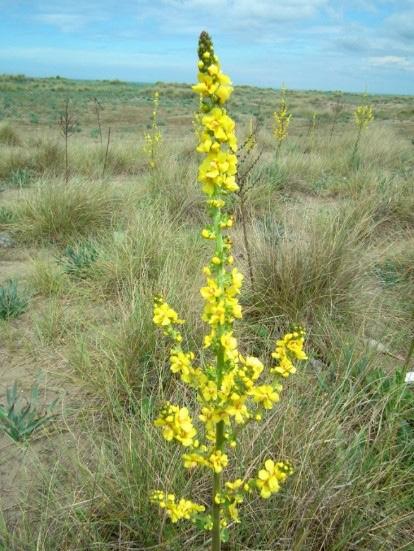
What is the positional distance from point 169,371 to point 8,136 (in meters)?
10.3

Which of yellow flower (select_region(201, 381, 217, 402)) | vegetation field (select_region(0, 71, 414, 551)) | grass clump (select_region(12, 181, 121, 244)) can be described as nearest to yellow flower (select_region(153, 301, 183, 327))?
yellow flower (select_region(201, 381, 217, 402))

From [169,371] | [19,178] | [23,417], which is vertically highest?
[19,178]

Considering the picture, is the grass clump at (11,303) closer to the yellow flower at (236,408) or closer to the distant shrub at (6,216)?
the distant shrub at (6,216)

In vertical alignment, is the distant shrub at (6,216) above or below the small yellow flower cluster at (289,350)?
below

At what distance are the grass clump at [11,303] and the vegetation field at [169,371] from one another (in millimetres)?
21

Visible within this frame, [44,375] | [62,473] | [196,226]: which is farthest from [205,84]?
[196,226]

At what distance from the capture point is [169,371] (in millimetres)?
2656

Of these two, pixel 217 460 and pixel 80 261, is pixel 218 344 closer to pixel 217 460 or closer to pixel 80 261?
pixel 217 460

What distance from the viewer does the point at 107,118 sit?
21594 mm

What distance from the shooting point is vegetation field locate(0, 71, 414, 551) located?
1760 mm

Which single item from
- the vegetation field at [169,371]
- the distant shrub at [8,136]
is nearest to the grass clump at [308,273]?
the vegetation field at [169,371]

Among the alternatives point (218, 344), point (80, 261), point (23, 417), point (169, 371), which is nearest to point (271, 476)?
point (218, 344)

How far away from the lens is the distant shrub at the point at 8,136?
10.8m

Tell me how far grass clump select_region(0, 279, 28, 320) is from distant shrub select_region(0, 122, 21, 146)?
8312 mm
